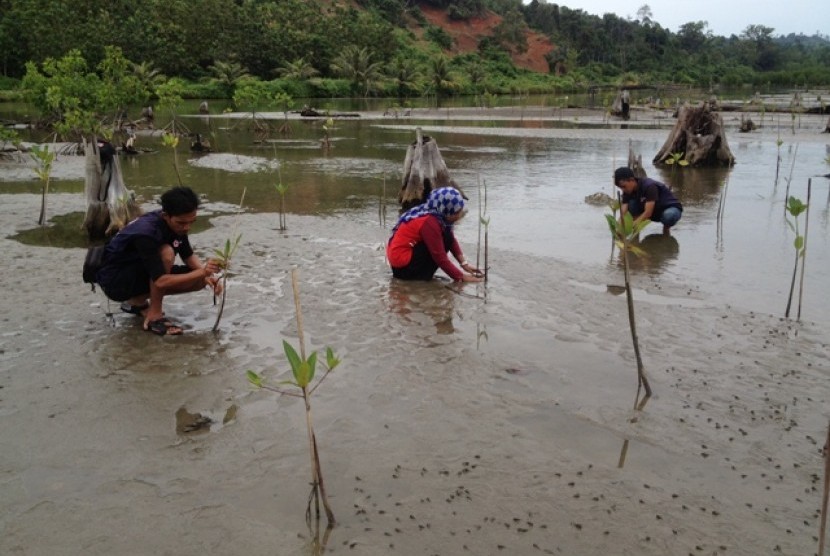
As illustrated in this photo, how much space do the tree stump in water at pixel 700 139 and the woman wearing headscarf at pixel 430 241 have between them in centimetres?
1214

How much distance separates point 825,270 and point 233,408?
6953mm

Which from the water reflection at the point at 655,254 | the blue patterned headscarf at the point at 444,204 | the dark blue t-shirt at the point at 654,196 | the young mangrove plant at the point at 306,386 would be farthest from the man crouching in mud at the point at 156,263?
the dark blue t-shirt at the point at 654,196

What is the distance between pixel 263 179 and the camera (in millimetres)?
14742

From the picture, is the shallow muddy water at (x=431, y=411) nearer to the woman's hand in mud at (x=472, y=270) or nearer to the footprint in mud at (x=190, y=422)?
the footprint in mud at (x=190, y=422)

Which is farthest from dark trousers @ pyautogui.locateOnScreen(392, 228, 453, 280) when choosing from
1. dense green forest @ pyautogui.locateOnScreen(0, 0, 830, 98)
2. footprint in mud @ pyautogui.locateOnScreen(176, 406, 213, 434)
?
dense green forest @ pyautogui.locateOnScreen(0, 0, 830, 98)

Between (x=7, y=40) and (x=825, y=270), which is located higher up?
(x=7, y=40)

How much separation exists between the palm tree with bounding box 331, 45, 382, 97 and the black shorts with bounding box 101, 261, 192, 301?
53645 millimetres

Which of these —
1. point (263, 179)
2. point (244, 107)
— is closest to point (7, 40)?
point (244, 107)

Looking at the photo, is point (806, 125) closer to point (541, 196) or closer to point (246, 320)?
point (541, 196)

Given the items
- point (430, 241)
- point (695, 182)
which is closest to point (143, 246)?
point (430, 241)

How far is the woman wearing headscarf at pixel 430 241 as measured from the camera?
654cm

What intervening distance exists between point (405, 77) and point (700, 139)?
4607 centimetres

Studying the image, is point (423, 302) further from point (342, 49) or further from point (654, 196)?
point (342, 49)

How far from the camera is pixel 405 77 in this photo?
5962 cm
